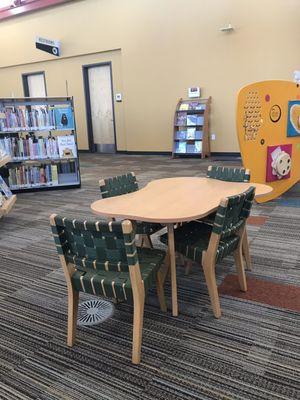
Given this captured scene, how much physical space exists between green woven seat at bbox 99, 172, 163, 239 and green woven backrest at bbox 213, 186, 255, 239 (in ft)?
2.24

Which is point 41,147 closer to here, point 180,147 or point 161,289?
point 180,147

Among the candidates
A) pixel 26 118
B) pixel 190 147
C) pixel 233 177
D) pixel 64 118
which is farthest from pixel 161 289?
pixel 190 147

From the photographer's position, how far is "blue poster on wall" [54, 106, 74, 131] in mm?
5688

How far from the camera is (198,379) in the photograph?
172 centimetres

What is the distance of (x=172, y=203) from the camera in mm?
2230

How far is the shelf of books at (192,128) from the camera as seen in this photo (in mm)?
8258

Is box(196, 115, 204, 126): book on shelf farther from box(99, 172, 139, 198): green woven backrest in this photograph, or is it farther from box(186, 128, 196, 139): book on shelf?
box(99, 172, 139, 198): green woven backrest

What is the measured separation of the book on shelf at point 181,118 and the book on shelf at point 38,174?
11.5 ft

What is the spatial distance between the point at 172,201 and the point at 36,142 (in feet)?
13.3

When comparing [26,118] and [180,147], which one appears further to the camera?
[180,147]

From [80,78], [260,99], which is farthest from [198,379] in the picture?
[80,78]

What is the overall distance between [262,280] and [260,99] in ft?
7.94

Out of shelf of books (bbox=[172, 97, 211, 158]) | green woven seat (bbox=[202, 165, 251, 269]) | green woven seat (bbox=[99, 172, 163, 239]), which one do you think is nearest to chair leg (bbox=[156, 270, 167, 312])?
green woven seat (bbox=[99, 172, 163, 239])

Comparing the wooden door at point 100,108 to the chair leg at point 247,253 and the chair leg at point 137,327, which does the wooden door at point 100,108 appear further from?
the chair leg at point 137,327
